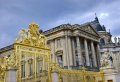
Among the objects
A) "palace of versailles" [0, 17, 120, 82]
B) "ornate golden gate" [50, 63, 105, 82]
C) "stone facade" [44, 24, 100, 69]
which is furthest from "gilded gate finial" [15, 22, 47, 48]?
"stone facade" [44, 24, 100, 69]

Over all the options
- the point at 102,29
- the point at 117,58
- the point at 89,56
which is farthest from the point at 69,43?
the point at 102,29

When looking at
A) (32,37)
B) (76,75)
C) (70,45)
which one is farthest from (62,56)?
(32,37)

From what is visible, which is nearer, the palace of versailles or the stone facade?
the palace of versailles

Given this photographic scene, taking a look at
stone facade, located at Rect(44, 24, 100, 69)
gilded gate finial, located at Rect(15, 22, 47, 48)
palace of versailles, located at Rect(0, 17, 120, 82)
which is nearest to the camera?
palace of versailles, located at Rect(0, 17, 120, 82)

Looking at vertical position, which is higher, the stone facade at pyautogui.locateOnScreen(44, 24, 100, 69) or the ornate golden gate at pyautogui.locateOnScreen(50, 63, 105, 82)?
the stone facade at pyautogui.locateOnScreen(44, 24, 100, 69)

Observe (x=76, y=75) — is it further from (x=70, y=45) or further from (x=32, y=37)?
(x=70, y=45)

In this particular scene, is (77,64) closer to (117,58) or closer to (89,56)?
(89,56)

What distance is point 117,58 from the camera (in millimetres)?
57969

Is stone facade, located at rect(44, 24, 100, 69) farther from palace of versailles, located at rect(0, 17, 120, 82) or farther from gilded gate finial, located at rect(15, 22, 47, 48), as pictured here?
gilded gate finial, located at rect(15, 22, 47, 48)

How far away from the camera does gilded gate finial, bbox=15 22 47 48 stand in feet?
48.2

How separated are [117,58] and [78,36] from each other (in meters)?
20.2

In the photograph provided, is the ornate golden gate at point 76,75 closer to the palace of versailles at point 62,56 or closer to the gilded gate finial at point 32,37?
the palace of versailles at point 62,56

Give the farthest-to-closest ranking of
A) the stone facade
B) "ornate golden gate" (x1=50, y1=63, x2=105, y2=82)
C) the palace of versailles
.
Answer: the stone facade → "ornate golden gate" (x1=50, y1=63, x2=105, y2=82) → the palace of versailles

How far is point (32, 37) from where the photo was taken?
15273 mm
